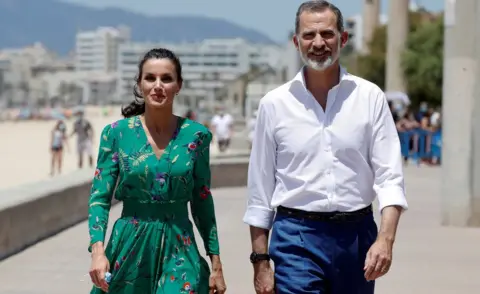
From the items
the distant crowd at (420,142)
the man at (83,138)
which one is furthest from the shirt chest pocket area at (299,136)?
the distant crowd at (420,142)

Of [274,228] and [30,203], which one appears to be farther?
[30,203]

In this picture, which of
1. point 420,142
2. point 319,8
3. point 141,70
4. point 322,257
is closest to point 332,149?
point 322,257

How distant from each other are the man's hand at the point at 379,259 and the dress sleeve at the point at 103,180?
1.11 metres

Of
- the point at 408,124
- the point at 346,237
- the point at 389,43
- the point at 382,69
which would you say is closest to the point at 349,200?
the point at 346,237

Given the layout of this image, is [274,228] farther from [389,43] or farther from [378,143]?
[389,43]

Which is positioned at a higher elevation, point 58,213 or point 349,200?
point 349,200

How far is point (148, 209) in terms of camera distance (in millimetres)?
5125

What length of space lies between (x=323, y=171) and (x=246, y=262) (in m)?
6.62

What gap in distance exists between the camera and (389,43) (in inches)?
2077

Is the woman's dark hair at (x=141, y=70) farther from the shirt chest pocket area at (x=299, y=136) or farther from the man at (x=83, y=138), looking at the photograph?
the man at (x=83, y=138)

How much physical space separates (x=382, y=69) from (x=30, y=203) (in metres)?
74.3

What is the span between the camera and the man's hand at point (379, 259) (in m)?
4.71

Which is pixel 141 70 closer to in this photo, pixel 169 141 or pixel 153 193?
pixel 169 141

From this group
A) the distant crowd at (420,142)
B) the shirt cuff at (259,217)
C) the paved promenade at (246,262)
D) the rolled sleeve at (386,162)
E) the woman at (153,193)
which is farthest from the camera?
the distant crowd at (420,142)
